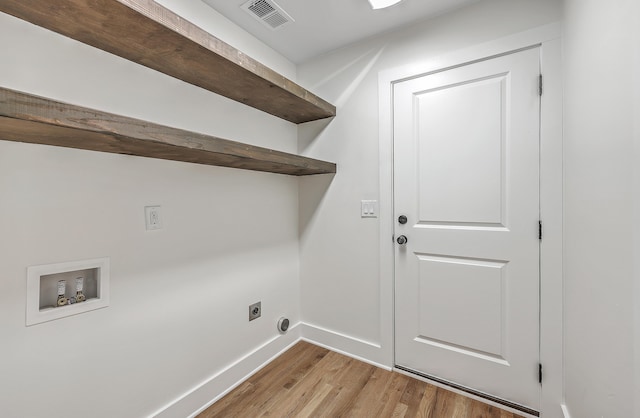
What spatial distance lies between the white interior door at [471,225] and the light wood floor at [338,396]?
0.48ft

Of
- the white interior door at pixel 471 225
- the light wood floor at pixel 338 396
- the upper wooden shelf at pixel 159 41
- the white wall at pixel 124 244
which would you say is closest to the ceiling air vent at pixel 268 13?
the white wall at pixel 124 244

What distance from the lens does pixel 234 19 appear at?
5.61 feet

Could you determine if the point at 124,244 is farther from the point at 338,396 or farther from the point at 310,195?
the point at 338,396

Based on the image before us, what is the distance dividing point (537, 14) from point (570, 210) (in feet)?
3.40

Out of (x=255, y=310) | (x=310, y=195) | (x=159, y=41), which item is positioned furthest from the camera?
(x=310, y=195)

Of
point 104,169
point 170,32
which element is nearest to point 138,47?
point 170,32

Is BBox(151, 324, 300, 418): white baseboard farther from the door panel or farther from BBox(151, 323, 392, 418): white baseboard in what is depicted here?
the door panel

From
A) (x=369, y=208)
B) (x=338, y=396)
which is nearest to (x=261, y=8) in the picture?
(x=369, y=208)

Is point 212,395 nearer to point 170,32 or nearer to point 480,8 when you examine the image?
point 170,32

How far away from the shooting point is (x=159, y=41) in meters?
1.10

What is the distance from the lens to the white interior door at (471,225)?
148cm

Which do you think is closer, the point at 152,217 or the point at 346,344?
the point at 152,217

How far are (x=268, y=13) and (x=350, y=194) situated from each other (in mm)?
1250

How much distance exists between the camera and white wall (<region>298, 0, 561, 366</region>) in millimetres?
1832
